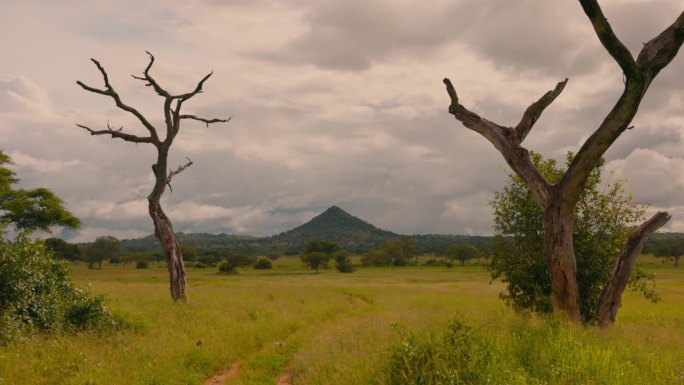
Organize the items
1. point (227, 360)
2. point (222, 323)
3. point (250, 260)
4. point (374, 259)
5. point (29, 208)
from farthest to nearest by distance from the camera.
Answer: point (374, 259), point (250, 260), point (29, 208), point (222, 323), point (227, 360)

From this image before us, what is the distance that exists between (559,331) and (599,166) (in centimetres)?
846

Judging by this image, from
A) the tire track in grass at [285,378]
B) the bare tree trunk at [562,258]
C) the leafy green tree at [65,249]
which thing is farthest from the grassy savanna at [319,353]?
the leafy green tree at [65,249]

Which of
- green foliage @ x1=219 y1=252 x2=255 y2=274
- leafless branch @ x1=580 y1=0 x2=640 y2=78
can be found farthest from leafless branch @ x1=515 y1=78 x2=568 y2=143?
green foliage @ x1=219 y1=252 x2=255 y2=274

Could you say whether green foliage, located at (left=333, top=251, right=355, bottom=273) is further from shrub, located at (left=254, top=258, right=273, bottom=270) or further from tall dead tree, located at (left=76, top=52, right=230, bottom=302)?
tall dead tree, located at (left=76, top=52, right=230, bottom=302)

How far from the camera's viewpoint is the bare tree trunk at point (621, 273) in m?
13.6

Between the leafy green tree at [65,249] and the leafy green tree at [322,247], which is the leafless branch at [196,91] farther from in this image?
the leafy green tree at [322,247]

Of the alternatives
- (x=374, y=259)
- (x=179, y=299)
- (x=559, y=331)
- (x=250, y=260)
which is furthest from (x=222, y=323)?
(x=374, y=259)

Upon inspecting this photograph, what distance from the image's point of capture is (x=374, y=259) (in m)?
144

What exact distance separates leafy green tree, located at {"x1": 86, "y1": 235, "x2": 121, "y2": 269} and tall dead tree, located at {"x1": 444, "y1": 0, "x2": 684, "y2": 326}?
144 metres

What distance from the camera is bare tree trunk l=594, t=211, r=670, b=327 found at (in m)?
13.6

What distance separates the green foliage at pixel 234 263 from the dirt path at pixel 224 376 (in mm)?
97157

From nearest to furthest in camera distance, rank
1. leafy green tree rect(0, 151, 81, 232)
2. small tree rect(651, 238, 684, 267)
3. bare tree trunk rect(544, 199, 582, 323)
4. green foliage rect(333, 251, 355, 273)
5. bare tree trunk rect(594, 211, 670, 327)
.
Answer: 1. bare tree trunk rect(544, 199, 582, 323)
2. bare tree trunk rect(594, 211, 670, 327)
3. leafy green tree rect(0, 151, 81, 232)
4. green foliage rect(333, 251, 355, 273)
5. small tree rect(651, 238, 684, 267)

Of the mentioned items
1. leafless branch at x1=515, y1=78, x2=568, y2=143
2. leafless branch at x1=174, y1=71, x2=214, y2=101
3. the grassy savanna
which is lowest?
the grassy savanna

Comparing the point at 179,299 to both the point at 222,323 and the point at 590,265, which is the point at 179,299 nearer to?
the point at 222,323
